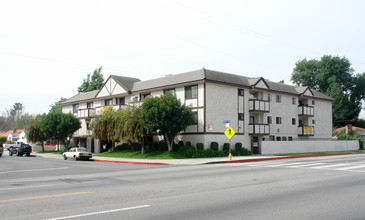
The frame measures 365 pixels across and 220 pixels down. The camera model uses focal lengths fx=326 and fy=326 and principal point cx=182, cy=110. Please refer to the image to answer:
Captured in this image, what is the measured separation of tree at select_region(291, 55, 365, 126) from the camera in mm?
69438

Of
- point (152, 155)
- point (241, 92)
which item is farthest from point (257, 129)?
point (152, 155)

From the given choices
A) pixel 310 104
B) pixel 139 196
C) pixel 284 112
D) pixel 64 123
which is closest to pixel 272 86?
pixel 284 112

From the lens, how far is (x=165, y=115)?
29609 mm

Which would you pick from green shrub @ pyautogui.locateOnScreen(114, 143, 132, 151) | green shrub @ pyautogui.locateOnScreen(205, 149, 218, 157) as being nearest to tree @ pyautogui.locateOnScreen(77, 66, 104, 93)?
green shrub @ pyautogui.locateOnScreen(114, 143, 132, 151)

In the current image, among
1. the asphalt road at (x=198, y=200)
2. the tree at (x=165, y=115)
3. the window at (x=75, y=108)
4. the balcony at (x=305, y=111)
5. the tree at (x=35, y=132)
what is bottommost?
the asphalt road at (x=198, y=200)

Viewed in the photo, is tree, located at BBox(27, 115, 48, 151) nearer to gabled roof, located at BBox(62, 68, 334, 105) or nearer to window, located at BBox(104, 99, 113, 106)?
gabled roof, located at BBox(62, 68, 334, 105)

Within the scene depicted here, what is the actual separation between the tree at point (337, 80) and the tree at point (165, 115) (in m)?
48.6

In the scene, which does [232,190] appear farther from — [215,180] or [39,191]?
[39,191]

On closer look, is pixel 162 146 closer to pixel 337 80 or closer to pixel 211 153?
pixel 211 153

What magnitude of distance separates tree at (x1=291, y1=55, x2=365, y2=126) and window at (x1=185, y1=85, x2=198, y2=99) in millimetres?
45553

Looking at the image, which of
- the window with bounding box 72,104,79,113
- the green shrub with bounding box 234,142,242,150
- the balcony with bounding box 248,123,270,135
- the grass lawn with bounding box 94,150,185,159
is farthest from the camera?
the window with bounding box 72,104,79,113

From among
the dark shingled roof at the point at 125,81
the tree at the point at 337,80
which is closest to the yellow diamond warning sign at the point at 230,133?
the dark shingled roof at the point at 125,81

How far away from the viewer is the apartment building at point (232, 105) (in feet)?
107

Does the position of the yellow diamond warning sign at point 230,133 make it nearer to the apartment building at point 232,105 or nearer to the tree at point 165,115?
the apartment building at point 232,105
